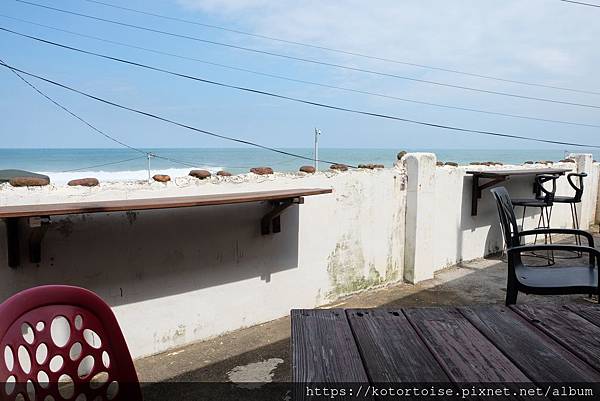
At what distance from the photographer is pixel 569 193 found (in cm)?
696

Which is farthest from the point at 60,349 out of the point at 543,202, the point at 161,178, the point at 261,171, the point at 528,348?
the point at 543,202

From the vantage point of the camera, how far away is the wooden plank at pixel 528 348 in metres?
0.94

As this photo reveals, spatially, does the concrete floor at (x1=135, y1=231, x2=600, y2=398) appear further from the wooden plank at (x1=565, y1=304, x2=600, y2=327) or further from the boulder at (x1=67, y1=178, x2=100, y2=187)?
the wooden plank at (x1=565, y1=304, x2=600, y2=327)

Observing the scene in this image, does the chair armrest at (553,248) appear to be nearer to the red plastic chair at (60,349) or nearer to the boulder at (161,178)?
the red plastic chair at (60,349)

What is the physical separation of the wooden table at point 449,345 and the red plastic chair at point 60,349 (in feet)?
1.72

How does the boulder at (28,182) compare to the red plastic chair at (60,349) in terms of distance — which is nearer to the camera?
the red plastic chair at (60,349)

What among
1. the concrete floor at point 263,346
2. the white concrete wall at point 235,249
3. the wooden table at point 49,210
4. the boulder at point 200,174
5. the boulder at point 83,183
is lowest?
the concrete floor at point 263,346

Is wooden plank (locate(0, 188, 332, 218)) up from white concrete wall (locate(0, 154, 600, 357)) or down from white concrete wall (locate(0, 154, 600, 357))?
up

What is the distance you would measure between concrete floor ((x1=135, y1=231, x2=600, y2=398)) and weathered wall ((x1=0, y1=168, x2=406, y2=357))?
10 cm

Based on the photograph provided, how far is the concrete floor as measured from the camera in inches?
93.9

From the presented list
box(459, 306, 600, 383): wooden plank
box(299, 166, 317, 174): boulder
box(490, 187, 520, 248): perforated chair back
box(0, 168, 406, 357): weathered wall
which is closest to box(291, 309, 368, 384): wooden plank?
box(459, 306, 600, 383): wooden plank

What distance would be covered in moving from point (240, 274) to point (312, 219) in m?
0.76

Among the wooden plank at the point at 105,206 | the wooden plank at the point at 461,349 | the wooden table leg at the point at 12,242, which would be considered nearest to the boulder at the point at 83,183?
the wooden plank at the point at 105,206

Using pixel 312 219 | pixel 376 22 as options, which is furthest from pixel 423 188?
pixel 376 22
